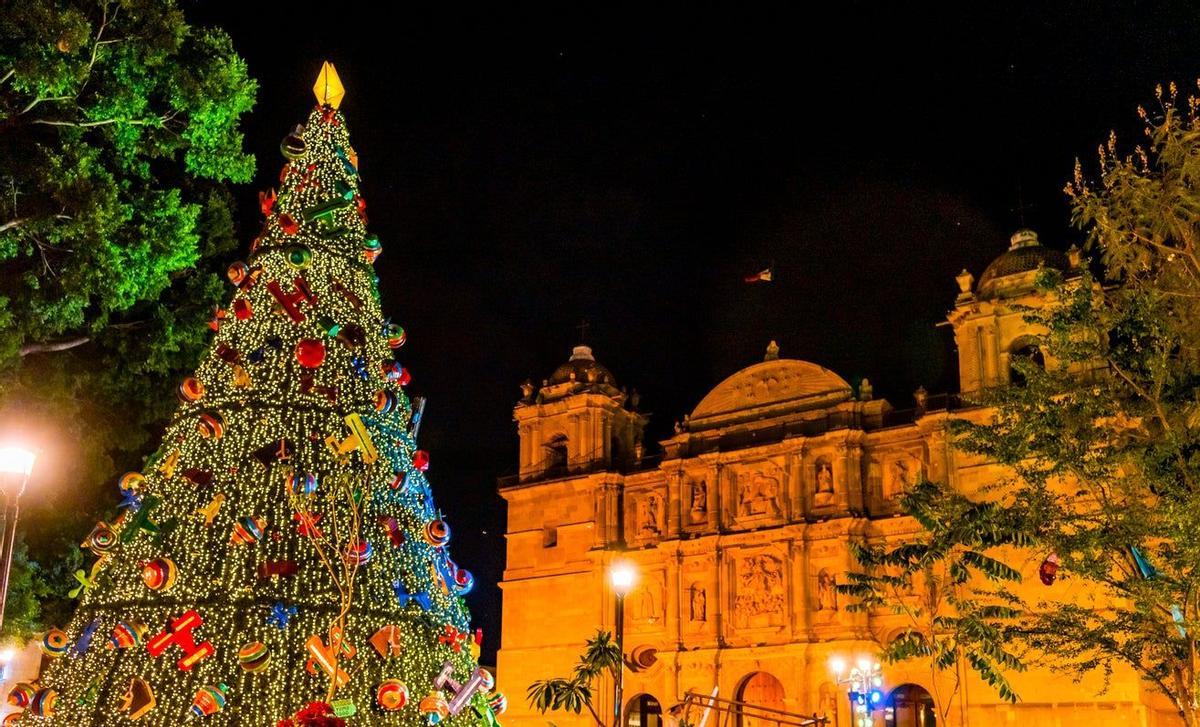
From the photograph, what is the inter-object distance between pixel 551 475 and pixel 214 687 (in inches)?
1047

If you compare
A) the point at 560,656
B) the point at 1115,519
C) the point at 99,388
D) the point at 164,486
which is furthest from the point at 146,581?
the point at 560,656

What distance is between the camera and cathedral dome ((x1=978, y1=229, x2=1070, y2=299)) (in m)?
29.1

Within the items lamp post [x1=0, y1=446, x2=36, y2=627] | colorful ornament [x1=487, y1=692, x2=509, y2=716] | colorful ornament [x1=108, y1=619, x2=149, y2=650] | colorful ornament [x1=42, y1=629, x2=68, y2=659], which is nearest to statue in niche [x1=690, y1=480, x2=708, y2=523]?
colorful ornament [x1=487, y1=692, x2=509, y2=716]

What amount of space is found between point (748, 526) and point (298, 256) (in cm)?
2345

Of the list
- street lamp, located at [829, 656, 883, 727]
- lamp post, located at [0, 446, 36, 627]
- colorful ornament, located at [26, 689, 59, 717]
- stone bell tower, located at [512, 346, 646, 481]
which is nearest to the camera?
colorful ornament, located at [26, 689, 59, 717]

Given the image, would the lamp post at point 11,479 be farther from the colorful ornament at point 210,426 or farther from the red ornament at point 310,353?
the red ornament at point 310,353

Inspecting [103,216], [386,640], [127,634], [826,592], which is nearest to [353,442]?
Answer: [386,640]

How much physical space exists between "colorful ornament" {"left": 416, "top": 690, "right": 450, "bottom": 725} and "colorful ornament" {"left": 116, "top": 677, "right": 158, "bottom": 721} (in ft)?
7.12

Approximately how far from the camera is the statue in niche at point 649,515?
3359 centimetres

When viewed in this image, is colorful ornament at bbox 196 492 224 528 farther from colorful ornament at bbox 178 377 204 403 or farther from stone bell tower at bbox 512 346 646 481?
stone bell tower at bbox 512 346 646 481

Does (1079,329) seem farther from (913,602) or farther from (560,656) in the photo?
(560,656)

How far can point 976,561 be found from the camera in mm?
15359

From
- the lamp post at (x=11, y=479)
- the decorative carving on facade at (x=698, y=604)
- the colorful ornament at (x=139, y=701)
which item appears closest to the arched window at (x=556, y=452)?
the decorative carving on facade at (x=698, y=604)

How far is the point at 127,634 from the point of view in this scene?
29.2ft
